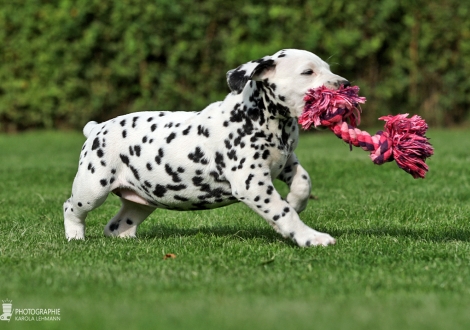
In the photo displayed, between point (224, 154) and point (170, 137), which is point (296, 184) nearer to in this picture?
point (224, 154)

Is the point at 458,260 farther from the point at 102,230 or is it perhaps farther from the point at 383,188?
the point at 383,188

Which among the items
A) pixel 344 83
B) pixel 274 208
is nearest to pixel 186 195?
Result: pixel 274 208

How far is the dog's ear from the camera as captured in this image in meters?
5.85

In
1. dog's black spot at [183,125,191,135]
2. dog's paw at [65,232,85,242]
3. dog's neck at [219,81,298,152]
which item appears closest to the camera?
dog's neck at [219,81,298,152]

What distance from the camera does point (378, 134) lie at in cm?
584

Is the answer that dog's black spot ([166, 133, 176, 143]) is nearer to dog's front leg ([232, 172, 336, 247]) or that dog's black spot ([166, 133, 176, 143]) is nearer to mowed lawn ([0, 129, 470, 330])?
dog's front leg ([232, 172, 336, 247])

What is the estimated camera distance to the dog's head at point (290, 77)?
5816 millimetres

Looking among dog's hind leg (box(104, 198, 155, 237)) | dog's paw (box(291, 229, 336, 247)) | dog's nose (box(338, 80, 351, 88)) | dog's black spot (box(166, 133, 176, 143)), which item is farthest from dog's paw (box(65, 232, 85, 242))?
dog's nose (box(338, 80, 351, 88))

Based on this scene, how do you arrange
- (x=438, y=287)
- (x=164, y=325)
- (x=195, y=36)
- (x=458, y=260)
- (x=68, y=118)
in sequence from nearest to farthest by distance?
(x=164, y=325) < (x=438, y=287) < (x=458, y=260) < (x=195, y=36) < (x=68, y=118)

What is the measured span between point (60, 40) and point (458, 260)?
12.2 m

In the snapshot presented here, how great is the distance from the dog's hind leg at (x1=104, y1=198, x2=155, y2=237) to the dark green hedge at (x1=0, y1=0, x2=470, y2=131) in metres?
9.06

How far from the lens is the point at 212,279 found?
189 inches

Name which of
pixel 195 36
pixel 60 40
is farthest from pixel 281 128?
pixel 60 40

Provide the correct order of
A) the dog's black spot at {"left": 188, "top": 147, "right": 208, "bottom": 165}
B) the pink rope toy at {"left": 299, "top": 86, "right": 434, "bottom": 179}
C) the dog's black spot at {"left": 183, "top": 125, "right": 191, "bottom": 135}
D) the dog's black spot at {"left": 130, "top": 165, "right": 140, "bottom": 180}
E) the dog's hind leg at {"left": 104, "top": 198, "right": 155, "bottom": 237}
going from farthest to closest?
the dog's hind leg at {"left": 104, "top": 198, "right": 155, "bottom": 237} < the dog's black spot at {"left": 130, "top": 165, "right": 140, "bottom": 180} < the dog's black spot at {"left": 183, "top": 125, "right": 191, "bottom": 135} < the dog's black spot at {"left": 188, "top": 147, "right": 208, "bottom": 165} < the pink rope toy at {"left": 299, "top": 86, "right": 434, "bottom": 179}
